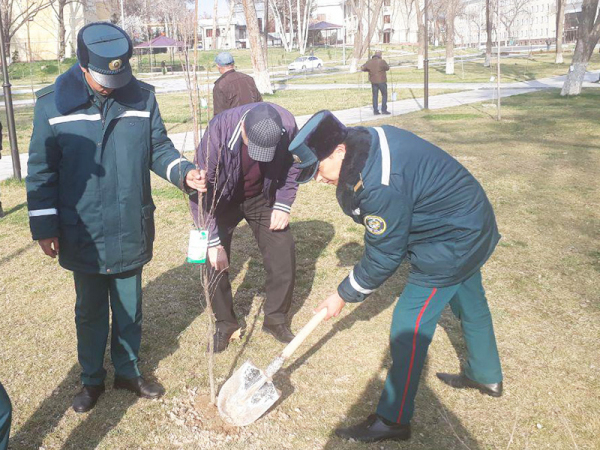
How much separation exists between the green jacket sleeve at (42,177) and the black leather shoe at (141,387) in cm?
101

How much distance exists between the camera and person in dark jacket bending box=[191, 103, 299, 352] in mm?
3176

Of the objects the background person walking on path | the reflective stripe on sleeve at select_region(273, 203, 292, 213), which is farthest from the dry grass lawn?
the background person walking on path

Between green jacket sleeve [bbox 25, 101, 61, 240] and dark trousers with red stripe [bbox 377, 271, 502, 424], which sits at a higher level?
green jacket sleeve [bbox 25, 101, 61, 240]

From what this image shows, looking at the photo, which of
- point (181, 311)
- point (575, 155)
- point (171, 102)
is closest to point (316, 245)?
point (181, 311)

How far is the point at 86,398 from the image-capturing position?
3248 mm

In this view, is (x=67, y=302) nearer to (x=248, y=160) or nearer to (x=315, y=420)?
(x=248, y=160)

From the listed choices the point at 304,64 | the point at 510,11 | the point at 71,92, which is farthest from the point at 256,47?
the point at 510,11

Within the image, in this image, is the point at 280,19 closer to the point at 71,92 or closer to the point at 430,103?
the point at 430,103

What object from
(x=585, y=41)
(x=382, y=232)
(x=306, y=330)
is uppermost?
(x=585, y=41)

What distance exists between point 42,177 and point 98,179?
0.85ft

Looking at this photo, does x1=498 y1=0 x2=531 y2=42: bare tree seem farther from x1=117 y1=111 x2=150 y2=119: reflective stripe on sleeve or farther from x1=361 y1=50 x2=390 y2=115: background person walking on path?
x1=117 y1=111 x2=150 y2=119: reflective stripe on sleeve

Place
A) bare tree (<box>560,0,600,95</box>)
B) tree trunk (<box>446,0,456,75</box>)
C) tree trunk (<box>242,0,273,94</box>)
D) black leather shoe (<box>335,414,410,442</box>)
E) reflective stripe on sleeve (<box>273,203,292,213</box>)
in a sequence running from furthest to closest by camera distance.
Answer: tree trunk (<box>446,0,456,75</box>) < tree trunk (<box>242,0,273,94</box>) < bare tree (<box>560,0,600,95</box>) < reflective stripe on sleeve (<box>273,203,292,213</box>) < black leather shoe (<box>335,414,410,442</box>)

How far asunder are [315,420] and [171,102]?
59.0ft

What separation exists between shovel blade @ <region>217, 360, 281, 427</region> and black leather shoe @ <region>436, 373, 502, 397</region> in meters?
1.09
